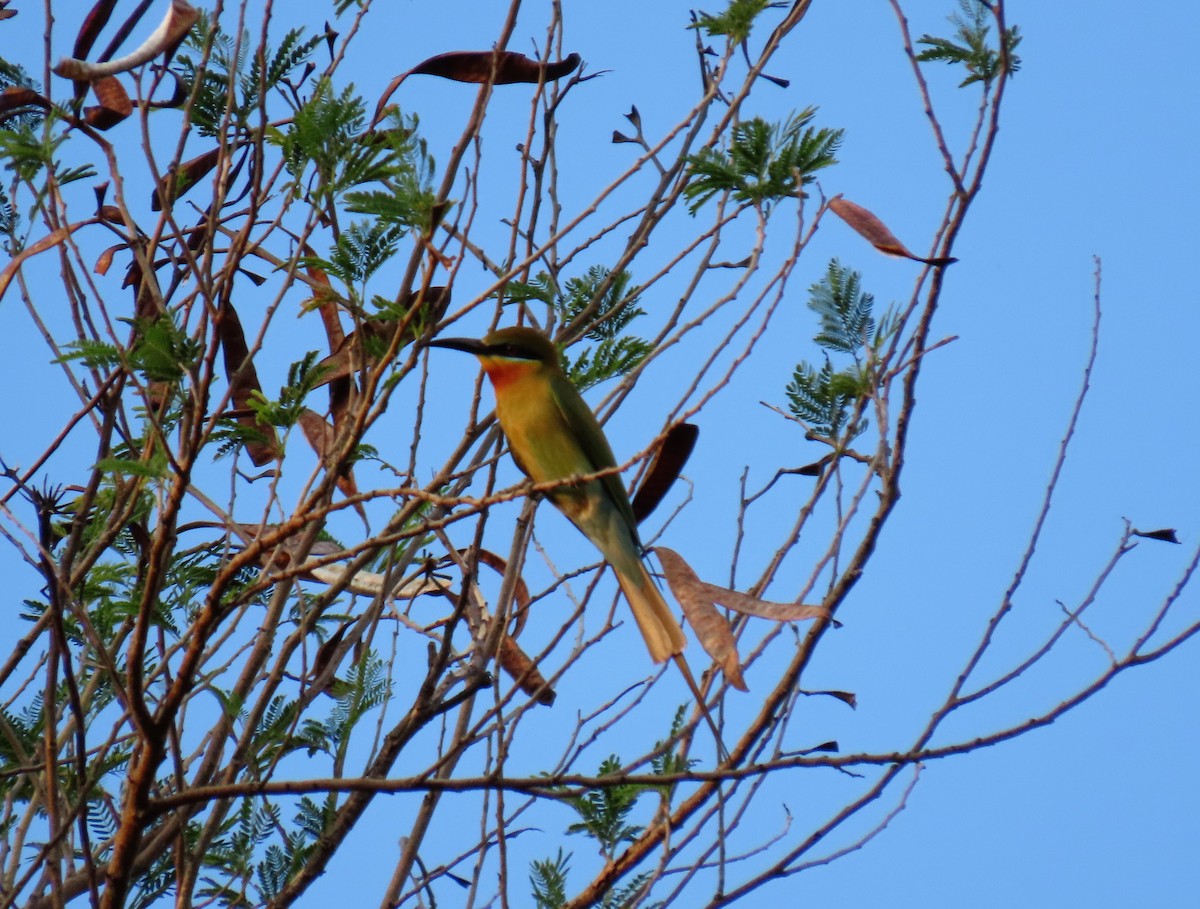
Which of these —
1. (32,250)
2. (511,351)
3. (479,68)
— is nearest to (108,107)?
(32,250)

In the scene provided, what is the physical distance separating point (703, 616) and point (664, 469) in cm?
50

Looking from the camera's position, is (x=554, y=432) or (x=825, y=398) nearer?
(x=825, y=398)

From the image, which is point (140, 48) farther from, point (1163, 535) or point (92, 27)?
point (1163, 535)

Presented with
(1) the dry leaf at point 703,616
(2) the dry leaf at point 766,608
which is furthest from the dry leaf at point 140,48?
(2) the dry leaf at point 766,608

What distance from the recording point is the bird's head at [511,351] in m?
3.59

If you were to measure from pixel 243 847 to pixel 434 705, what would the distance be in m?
0.70

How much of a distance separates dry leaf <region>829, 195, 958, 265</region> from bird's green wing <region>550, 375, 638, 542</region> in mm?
1244

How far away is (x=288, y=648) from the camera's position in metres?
2.54

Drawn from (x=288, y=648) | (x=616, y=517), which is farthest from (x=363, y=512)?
(x=616, y=517)

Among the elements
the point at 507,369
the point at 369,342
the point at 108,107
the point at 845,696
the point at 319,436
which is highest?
the point at 108,107

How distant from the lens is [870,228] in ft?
7.73

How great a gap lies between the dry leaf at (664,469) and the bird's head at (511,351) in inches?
34.2

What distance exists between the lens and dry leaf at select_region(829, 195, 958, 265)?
226 centimetres

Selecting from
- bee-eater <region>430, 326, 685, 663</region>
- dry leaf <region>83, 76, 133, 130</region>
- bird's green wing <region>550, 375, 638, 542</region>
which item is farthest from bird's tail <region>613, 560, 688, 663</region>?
dry leaf <region>83, 76, 133, 130</region>
